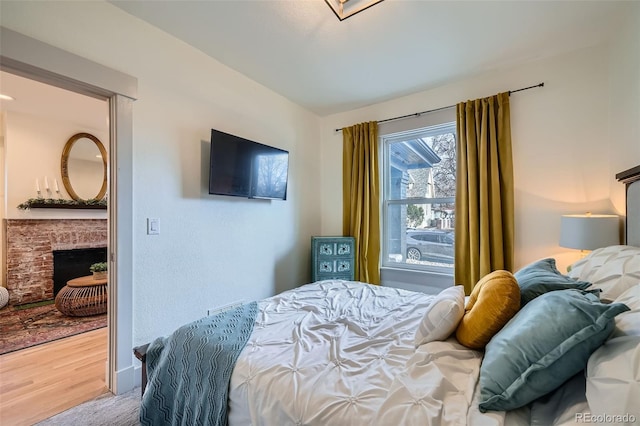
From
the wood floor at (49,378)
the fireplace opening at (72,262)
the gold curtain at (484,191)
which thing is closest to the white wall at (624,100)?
the gold curtain at (484,191)

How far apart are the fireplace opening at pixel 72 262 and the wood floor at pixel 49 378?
6.16 feet

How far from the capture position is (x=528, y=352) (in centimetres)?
81

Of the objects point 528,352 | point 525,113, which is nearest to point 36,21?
point 528,352

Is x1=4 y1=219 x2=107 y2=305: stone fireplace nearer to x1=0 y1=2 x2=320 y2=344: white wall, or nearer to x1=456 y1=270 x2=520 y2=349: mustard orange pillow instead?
x1=0 y1=2 x2=320 y2=344: white wall

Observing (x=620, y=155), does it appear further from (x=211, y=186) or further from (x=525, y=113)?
(x=211, y=186)

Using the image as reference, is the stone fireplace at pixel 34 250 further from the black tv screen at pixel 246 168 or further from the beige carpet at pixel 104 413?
the black tv screen at pixel 246 168

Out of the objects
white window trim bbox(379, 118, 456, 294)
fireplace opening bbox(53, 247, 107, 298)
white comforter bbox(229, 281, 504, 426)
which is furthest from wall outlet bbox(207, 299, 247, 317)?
fireplace opening bbox(53, 247, 107, 298)

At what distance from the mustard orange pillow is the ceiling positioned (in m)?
1.83

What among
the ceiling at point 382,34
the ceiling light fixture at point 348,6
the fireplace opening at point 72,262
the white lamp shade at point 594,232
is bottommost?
the fireplace opening at point 72,262

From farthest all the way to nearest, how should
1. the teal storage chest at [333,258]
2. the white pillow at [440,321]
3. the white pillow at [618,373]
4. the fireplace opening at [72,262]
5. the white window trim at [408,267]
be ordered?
the fireplace opening at [72,262], the teal storage chest at [333,258], the white window trim at [408,267], the white pillow at [440,321], the white pillow at [618,373]

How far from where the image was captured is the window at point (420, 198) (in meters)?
3.01

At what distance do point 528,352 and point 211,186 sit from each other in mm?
2284

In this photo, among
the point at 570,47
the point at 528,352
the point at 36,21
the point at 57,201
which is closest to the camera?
the point at 528,352

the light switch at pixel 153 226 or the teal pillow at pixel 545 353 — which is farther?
the light switch at pixel 153 226
